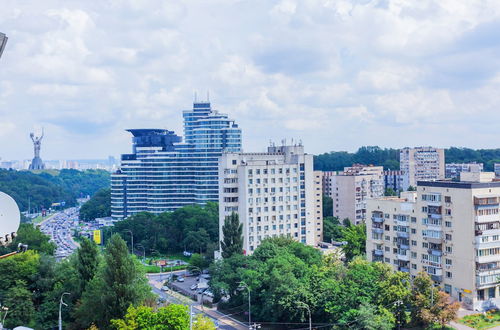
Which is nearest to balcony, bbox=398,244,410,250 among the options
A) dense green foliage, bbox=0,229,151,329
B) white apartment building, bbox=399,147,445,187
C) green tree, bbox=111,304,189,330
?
dense green foliage, bbox=0,229,151,329

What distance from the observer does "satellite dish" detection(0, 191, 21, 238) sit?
23.6 m

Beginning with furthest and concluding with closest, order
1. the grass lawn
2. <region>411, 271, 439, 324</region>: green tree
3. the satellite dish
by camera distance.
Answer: the grass lawn < <region>411, 271, 439, 324</region>: green tree < the satellite dish

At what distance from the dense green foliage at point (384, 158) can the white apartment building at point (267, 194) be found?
75.3 m

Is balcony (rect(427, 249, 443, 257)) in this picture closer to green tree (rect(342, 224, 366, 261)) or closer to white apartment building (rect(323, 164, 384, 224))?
green tree (rect(342, 224, 366, 261))

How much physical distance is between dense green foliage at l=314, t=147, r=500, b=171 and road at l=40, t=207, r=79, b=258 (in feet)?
220

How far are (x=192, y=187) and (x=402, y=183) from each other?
4336 centimetres

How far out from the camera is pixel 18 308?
37938 mm

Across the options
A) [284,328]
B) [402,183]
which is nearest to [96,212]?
[402,183]

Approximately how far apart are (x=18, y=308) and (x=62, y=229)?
78.9 m

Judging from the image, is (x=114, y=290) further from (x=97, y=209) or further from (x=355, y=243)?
(x=97, y=209)

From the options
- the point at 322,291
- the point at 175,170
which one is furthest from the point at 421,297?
the point at 175,170

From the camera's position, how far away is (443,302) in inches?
1341

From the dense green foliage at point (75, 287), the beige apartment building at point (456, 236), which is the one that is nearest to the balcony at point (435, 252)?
the beige apartment building at point (456, 236)

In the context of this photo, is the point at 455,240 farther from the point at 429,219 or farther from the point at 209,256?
the point at 209,256
